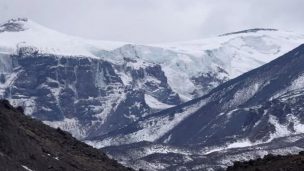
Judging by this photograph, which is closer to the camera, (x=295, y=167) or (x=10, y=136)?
(x=295, y=167)

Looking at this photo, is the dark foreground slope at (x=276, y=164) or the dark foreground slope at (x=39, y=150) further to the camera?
the dark foreground slope at (x=39, y=150)

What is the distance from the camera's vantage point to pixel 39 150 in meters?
144

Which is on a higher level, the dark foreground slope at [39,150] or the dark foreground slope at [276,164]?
the dark foreground slope at [276,164]

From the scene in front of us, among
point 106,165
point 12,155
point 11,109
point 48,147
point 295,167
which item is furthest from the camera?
point 11,109

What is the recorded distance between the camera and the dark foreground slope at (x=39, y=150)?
135 meters

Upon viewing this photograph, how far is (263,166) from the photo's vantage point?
11769cm

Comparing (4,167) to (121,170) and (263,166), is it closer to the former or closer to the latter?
(263,166)

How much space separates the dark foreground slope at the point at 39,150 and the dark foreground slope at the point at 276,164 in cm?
2645

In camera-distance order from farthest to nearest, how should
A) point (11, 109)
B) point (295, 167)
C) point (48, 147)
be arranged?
1. point (11, 109)
2. point (48, 147)
3. point (295, 167)

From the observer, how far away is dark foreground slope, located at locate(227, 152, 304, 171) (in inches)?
4280

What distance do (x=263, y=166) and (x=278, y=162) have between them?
8.23 ft

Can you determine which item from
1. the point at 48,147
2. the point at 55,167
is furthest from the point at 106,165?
the point at 55,167

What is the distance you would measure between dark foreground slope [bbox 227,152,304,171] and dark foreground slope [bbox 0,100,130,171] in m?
26.4

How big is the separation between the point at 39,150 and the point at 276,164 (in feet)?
135
